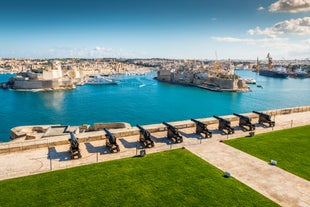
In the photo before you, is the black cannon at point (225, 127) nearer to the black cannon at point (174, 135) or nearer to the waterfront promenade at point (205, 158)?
the waterfront promenade at point (205, 158)

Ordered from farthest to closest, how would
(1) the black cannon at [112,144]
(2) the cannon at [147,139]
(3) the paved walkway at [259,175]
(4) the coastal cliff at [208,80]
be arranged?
(4) the coastal cliff at [208,80] → (2) the cannon at [147,139] → (1) the black cannon at [112,144] → (3) the paved walkway at [259,175]

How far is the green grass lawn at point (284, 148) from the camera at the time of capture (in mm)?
11885

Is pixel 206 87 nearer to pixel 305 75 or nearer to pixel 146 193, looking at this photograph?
pixel 146 193

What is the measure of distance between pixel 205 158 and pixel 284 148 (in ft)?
18.1

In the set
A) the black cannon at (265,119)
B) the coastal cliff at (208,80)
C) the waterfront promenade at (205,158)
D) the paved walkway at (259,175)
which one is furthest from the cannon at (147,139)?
the coastal cliff at (208,80)

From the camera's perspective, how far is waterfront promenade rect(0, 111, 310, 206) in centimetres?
966

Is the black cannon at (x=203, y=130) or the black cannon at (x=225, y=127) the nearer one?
the black cannon at (x=203, y=130)

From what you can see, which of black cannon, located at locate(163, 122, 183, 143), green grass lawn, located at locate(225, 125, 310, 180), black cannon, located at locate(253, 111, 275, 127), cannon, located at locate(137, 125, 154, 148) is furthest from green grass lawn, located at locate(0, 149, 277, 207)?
black cannon, located at locate(253, 111, 275, 127)

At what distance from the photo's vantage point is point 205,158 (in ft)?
40.9

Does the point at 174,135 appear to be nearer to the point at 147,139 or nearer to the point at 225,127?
the point at 147,139

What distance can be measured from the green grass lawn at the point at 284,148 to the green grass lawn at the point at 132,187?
11.9ft

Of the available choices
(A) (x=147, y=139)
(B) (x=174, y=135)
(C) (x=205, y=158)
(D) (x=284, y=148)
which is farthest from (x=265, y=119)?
(A) (x=147, y=139)

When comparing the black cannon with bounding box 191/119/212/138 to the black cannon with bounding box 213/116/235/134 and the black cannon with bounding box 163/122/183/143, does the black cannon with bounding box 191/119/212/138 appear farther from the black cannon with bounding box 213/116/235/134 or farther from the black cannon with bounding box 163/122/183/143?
the black cannon with bounding box 163/122/183/143

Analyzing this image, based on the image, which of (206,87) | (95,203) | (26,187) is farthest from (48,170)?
(206,87)
